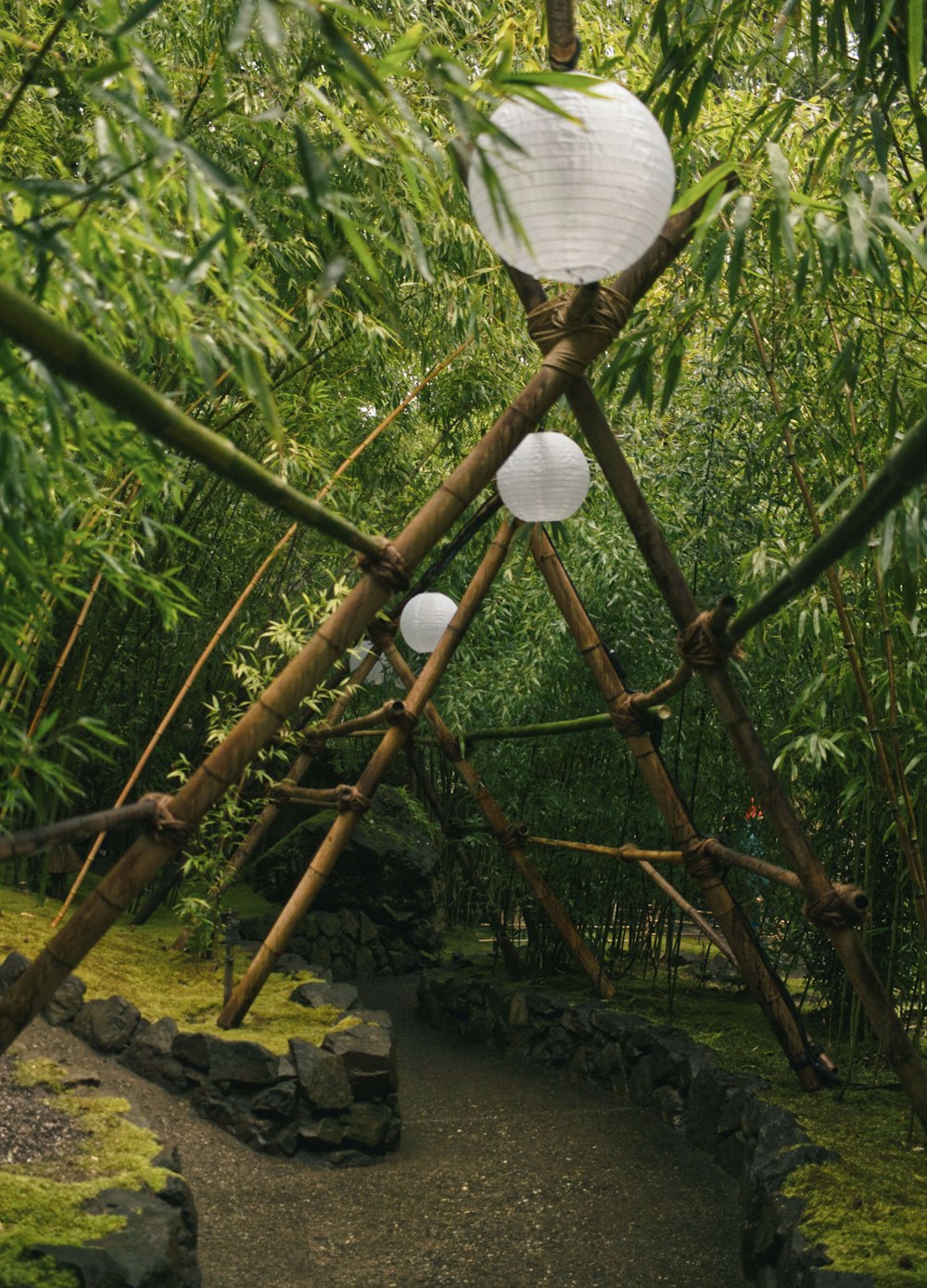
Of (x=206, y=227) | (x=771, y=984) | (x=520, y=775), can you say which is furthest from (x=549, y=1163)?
(x=206, y=227)

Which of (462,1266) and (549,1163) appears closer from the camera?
(462,1266)

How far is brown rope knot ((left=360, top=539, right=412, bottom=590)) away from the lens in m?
1.99

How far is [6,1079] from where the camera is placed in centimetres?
324

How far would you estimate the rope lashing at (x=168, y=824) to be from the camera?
192cm

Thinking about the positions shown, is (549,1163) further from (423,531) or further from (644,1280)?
(423,531)

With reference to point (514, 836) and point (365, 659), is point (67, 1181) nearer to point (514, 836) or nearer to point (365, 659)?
point (514, 836)

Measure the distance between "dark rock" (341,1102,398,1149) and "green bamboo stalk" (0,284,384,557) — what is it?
9.35ft

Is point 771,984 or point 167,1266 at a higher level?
point 771,984

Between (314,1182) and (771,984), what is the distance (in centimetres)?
159

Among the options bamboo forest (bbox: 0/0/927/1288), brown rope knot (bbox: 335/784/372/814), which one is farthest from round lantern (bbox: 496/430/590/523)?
brown rope knot (bbox: 335/784/372/814)

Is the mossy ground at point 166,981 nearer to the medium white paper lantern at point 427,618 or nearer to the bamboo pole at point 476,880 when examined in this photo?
the bamboo pole at point 476,880

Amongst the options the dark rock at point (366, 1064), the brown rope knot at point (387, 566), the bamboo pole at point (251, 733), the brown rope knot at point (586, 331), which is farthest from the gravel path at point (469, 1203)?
the brown rope knot at point (586, 331)

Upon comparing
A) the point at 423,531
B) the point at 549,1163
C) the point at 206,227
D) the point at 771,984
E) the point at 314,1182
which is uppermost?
the point at 206,227

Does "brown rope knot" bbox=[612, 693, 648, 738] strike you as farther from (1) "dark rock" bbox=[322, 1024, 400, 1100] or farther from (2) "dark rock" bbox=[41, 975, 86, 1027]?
(2) "dark rock" bbox=[41, 975, 86, 1027]
